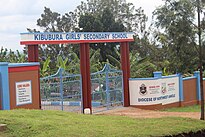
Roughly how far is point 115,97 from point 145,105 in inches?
66.5

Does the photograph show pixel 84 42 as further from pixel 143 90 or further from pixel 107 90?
pixel 143 90

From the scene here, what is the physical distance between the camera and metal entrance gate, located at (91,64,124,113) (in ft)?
72.6

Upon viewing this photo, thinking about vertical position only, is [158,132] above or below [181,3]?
below

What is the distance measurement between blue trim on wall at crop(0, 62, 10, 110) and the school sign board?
3009mm

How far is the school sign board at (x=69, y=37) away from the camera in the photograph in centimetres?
1830

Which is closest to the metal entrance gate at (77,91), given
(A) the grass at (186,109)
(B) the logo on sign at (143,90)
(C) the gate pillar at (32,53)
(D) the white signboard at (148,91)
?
(D) the white signboard at (148,91)

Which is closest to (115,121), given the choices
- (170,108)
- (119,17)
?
(170,108)

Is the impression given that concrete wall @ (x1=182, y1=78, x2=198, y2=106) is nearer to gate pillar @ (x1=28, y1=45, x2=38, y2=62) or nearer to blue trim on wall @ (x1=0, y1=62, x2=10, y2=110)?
gate pillar @ (x1=28, y1=45, x2=38, y2=62)

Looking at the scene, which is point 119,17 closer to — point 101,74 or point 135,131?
point 101,74

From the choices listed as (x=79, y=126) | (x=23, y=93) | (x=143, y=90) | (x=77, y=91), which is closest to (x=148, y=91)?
(x=143, y=90)

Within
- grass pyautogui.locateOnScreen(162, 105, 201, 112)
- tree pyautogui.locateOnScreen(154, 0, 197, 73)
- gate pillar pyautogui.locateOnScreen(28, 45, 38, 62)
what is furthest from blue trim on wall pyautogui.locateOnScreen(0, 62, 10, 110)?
grass pyautogui.locateOnScreen(162, 105, 201, 112)

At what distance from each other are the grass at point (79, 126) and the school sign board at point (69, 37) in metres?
9.86

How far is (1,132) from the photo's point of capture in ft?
22.9

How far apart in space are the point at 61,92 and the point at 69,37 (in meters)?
2.60
